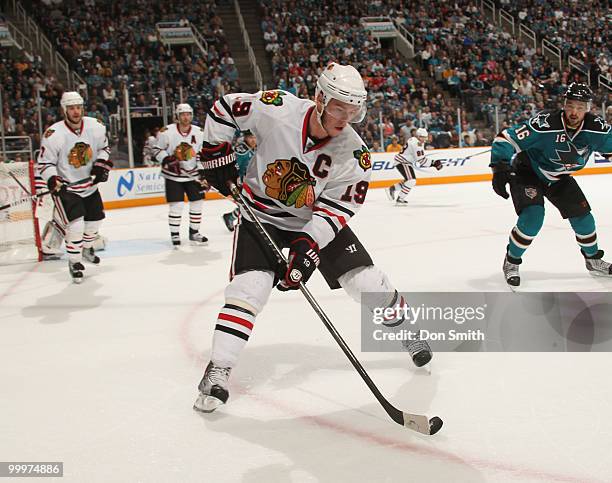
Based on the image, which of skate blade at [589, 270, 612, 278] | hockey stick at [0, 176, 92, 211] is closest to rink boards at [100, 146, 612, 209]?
hockey stick at [0, 176, 92, 211]

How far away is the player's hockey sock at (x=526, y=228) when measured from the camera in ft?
13.7

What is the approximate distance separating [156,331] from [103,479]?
1.68 meters

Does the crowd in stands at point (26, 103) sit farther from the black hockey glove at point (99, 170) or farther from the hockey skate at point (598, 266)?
the hockey skate at point (598, 266)

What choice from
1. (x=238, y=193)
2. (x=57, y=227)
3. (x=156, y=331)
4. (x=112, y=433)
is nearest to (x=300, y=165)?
(x=238, y=193)

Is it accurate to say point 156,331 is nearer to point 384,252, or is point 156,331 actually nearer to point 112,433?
point 112,433

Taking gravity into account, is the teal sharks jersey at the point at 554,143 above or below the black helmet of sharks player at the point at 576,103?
below

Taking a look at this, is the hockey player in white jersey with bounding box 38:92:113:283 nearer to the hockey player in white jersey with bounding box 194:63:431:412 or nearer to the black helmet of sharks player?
the hockey player in white jersey with bounding box 194:63:431:412

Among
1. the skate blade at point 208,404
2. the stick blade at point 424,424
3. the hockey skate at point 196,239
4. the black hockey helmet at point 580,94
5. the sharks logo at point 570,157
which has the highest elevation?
the black hockey helmet at point 580,94

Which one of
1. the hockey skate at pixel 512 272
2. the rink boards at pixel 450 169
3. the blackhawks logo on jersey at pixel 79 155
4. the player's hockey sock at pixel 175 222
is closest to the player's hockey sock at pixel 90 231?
the blackhawks logo on jersey at pixel 79 155

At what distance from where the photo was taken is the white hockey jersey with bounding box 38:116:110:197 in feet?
16.2

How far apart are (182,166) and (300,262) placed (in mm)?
4409

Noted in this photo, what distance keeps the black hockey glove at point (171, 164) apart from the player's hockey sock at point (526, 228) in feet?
11.1

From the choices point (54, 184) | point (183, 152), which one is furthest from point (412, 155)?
point (54, 184)

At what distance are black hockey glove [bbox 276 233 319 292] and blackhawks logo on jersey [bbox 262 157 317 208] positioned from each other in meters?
0.21
